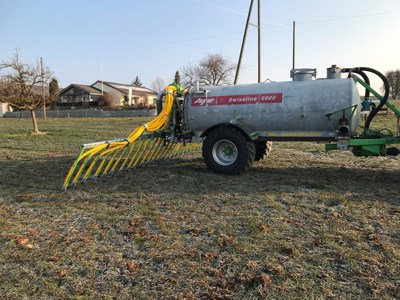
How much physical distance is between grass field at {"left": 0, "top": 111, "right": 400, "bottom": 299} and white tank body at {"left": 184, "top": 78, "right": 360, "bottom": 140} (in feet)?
3.30

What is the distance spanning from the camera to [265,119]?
24.2 ft

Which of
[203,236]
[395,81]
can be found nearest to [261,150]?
[203,236]

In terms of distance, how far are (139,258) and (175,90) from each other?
18.0 ft

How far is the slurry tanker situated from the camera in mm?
6828

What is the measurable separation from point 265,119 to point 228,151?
1.04m

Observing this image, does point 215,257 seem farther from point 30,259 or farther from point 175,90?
point 175,90

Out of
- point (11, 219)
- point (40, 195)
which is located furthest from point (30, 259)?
point (40, 195)

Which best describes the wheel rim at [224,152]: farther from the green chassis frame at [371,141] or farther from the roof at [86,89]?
the roof at [86,89]

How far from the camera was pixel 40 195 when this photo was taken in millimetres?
6090

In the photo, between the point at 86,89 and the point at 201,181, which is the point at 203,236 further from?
the point at 86,89

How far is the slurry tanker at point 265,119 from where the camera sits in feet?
22.4

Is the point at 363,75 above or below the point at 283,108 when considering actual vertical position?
above

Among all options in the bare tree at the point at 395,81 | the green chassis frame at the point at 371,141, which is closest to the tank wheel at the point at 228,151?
the green chassis frame at the point at 371,141

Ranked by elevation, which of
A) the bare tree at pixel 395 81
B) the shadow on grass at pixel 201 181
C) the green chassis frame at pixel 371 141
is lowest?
the shadow on grass at pixel 201 181
